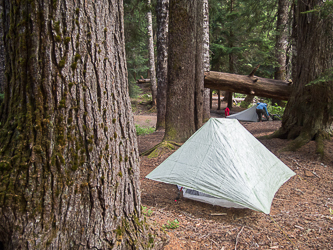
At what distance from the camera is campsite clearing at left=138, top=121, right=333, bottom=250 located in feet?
9.20

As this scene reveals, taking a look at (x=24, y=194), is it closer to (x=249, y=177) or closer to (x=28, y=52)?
(x=28, y=52)

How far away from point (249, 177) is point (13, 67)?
317 cm

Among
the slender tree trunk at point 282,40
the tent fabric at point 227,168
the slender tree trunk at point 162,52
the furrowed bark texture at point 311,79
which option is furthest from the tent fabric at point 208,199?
the slender tree trunk at point 282,40

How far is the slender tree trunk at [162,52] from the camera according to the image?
29.0ft

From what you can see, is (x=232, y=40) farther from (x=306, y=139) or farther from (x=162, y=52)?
(x=306, y=139)

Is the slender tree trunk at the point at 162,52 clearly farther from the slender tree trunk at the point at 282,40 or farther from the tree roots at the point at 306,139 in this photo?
the slender tree trunk at the point at 282,40

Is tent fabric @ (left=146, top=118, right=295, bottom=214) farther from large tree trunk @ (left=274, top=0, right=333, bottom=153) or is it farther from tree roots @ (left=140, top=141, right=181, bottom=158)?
large tree trunk @ (left=274, top=0, right=333, bottom=153)

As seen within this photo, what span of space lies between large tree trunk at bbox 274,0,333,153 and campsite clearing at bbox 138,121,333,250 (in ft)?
5.04

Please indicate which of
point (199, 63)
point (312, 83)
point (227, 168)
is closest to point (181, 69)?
point (199, 63)

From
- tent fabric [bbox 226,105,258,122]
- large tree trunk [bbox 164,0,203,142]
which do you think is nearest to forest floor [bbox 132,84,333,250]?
large tree trunk [bbox 164,0,203,142]

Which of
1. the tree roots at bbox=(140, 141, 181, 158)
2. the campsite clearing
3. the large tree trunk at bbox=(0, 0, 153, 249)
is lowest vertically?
the campsite clearing

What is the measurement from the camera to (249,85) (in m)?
8.32

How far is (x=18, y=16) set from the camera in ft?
5.62

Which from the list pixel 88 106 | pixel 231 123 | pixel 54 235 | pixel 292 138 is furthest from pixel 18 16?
pixel 292 138
